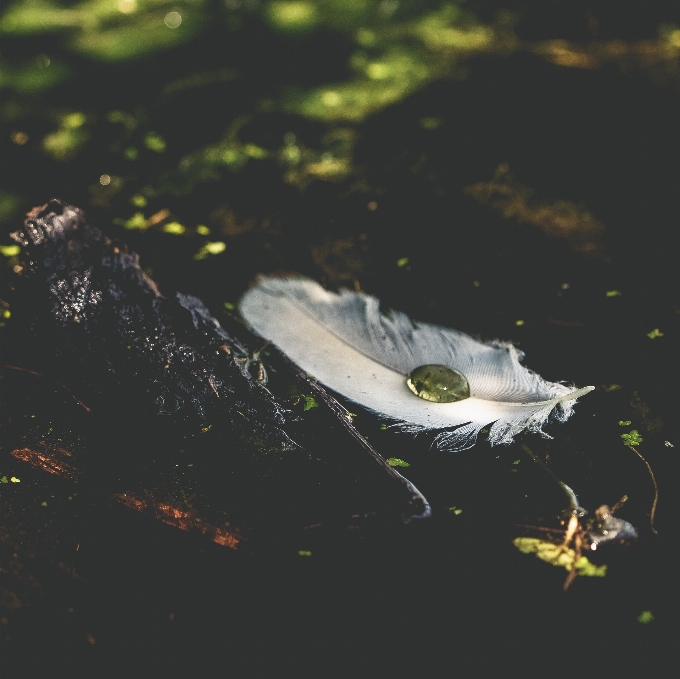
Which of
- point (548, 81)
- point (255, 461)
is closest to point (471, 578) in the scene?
point (255, 461)

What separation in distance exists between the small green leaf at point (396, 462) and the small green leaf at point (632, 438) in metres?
0.61

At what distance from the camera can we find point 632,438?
1941 mm

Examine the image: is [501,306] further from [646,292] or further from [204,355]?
[204,355]

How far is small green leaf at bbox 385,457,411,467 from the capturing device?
191 cm

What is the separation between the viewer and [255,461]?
1.86 metres

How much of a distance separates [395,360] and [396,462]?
0.47 metres

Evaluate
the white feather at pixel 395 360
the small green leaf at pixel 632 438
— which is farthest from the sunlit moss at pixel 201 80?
the small green leaf at pixel 632 438

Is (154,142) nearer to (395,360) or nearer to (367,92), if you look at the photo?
(367,92)

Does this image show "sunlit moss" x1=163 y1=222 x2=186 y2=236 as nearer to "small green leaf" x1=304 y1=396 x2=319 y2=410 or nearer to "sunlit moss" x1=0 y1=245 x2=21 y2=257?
"sunlit moss" x1=0 y1=245 x2=21 y2=257

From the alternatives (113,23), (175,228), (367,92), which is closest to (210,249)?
(175,228)

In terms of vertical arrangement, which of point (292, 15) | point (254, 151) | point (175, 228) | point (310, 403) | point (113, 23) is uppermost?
point (113, 23)

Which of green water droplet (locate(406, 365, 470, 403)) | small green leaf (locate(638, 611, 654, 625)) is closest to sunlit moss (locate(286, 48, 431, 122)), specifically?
green water droplet (locate(406, 365, 470, 403))

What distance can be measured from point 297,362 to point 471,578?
0.89 metres

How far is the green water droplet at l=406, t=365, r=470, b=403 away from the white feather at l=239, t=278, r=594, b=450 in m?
0.02
